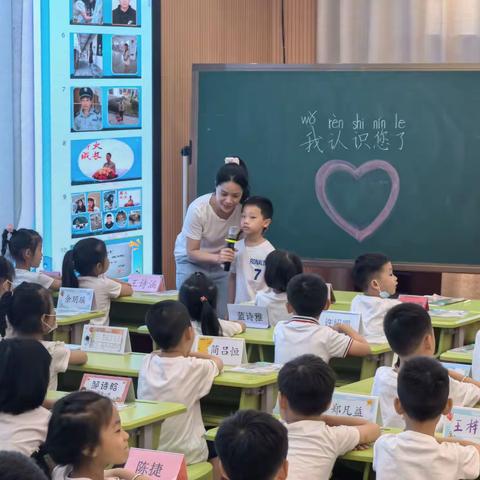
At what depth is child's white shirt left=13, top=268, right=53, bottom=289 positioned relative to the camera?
548 centimetres

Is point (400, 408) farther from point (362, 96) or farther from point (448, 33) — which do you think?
point (448, 33)

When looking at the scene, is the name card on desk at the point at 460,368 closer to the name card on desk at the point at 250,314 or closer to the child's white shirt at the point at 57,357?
the name card on desk at the point at 250,314

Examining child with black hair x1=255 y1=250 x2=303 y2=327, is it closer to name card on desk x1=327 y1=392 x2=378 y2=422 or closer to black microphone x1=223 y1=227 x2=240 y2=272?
black microphone x1=223 y1=227 x2=240 y2=272

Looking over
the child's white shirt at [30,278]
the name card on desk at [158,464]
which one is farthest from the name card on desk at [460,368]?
the child's white shirt at [30,278]

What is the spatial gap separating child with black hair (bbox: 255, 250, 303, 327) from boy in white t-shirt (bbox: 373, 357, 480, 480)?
6.42 ft

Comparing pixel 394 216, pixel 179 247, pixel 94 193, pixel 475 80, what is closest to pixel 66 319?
pixel 179 247

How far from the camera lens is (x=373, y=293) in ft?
16.6

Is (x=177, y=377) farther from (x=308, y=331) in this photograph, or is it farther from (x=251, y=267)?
(x=251, y=267)

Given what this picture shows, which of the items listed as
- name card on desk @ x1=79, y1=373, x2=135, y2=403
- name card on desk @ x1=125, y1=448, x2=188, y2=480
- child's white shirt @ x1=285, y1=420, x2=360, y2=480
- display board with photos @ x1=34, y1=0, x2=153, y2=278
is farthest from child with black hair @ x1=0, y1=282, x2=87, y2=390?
display board with photos @ x1=34, y1=0, x2=153, y2=278

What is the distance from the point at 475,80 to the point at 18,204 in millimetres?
2804

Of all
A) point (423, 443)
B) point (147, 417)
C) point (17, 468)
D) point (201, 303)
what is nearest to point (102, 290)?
point (201, 303)

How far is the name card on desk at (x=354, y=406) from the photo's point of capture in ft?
10.9

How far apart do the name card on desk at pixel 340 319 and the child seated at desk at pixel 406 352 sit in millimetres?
888

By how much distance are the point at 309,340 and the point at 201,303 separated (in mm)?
489
